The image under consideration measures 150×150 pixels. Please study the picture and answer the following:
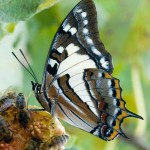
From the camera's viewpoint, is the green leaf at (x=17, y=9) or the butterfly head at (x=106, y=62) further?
the butterfly head at (x=106, y=62)

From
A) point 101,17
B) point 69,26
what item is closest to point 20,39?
point 101,17

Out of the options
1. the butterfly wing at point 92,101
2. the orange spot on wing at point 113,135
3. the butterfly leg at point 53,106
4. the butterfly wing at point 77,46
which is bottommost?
the orange spot on wing at point 113,135

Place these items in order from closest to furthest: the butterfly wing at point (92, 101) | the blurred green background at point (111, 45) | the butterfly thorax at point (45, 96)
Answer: the butterfly thorax at point (45, 96)
the butterfly wing at point (92, 101)
the blurred green background at point (111, 45)

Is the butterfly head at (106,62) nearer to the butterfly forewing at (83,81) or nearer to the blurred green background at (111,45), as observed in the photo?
the butterfly forewing at (83,81)

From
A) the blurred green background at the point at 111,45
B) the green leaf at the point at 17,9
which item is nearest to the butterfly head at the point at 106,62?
the green leaf at the point at 17,9

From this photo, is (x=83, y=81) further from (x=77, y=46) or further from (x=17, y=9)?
(x=17, y=9)

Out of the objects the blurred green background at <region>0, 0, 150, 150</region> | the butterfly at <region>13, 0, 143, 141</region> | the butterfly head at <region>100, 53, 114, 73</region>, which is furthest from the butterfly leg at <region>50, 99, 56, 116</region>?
the blurred green background at <region>0, 0, 150, 150</region>

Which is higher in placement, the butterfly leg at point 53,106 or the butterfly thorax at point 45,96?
the butterfly thorax at point 45,96
